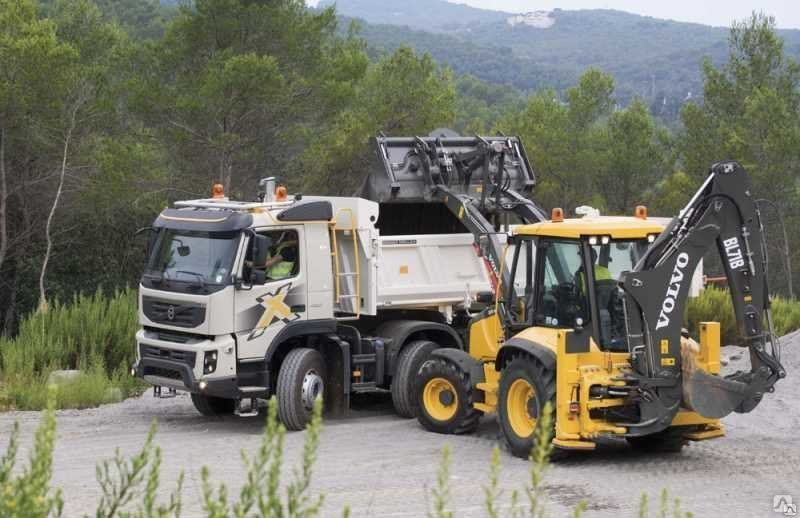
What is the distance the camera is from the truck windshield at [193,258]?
1273 centimetres

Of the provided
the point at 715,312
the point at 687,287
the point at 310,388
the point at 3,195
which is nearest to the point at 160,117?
the point at 3,195

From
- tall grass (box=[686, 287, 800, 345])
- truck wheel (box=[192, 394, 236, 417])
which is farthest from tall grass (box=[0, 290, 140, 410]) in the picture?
tall grass (box=[686, 287, 800, 345])

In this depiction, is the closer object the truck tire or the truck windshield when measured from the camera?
the truck windshield

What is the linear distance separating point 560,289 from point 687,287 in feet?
4.10

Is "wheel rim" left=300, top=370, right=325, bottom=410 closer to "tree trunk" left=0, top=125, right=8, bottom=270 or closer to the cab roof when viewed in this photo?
the cab roof

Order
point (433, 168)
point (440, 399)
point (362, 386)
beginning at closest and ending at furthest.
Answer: point (440, 399)
point (362, 386)
point (433, 168)

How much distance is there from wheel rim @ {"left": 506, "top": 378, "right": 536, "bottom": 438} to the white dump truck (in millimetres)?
1844

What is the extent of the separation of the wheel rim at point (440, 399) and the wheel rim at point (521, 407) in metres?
1.25

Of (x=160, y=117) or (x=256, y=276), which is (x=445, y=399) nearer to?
(x=256, y=276)

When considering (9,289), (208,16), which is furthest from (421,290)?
(9,289)

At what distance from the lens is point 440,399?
42.5 ft

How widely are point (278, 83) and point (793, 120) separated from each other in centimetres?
1536

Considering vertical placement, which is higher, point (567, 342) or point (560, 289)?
point (560, 289)

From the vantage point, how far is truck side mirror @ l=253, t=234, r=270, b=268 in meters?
12.6
